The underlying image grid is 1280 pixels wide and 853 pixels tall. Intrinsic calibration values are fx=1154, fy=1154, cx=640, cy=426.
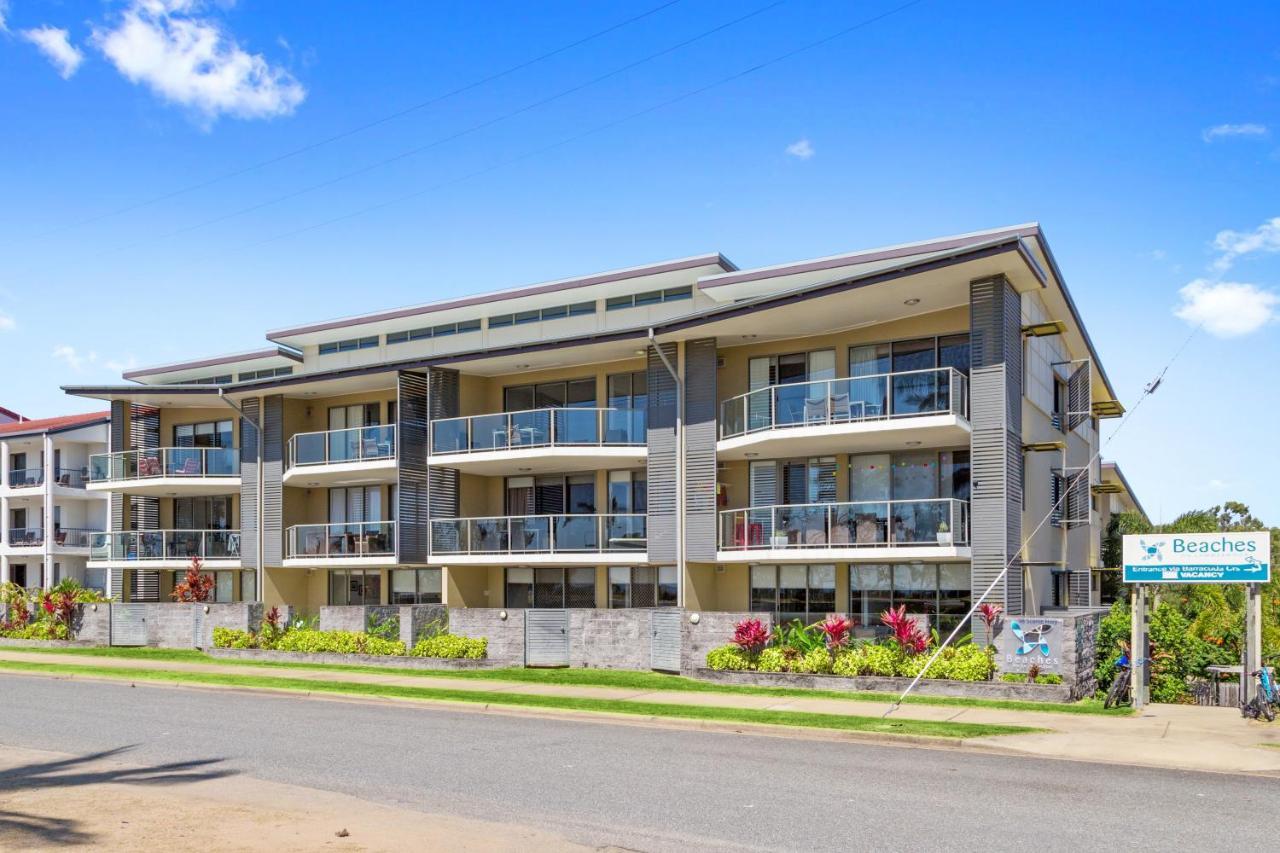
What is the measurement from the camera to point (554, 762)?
15469 mm

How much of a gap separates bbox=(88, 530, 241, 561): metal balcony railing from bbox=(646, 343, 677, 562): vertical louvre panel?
1615 cm

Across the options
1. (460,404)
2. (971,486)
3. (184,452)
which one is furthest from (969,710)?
(184,452)

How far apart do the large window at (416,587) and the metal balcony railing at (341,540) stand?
2.12m

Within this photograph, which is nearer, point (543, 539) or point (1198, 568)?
point (1198, 568)

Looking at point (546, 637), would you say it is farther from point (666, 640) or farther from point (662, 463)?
point (662, 463)

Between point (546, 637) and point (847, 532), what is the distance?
8046 mm

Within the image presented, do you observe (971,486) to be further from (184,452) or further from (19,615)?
(19,615)

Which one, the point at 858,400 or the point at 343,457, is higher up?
the point at 858,400

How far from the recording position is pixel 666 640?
89.0 feet

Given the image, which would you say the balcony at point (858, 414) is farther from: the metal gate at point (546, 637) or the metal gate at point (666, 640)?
the metal gate at point (546, 637)

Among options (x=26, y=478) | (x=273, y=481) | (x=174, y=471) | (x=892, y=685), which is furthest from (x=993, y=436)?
(x=26, y=478)

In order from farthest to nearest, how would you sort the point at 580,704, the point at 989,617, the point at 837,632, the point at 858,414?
the point at 858,414
the point at 837,632
the point at 989,617
the point at 580,704

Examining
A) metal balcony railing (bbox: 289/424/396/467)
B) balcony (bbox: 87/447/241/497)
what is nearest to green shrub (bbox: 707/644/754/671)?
metal balcony railing (bbox: 289/424/396/467)

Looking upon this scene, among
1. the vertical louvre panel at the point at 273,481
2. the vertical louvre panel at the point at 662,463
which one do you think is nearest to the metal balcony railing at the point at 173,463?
the vertical louvre panel at the point at 273,481
